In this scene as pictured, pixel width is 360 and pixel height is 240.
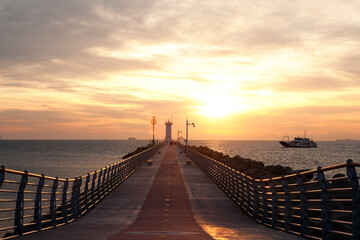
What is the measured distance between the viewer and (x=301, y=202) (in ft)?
33.2

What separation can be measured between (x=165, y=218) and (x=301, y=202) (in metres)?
5.38

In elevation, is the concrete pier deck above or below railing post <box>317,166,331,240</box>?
below

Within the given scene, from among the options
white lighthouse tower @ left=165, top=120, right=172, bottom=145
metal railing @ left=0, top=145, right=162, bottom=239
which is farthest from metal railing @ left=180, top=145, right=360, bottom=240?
white lighthouse tower @ left=165, top=120, right=172, bottom=145

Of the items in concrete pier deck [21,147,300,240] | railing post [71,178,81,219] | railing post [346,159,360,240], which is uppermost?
railing post [346,159,360,240]

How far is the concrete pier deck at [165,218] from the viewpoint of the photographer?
33.4ft

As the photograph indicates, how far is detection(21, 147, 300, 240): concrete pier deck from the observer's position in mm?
10188

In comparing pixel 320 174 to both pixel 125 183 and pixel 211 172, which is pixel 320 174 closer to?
pixel 125 183

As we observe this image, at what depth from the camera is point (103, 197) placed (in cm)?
1986

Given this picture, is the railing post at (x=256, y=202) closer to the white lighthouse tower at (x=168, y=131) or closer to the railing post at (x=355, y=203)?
the railing post at (x=355, y=203)

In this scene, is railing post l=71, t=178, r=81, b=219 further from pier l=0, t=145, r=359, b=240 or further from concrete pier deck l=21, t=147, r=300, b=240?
concrete pier deck l=21, t=147, r=300, b=240

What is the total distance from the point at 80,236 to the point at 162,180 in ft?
62.3

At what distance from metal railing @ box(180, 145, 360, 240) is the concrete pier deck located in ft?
1.31

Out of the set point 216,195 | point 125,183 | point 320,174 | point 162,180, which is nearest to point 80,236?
point 320,174

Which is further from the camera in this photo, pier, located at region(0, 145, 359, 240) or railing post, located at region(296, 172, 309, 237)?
railing post, located at region(296, 172, 309, 237)
